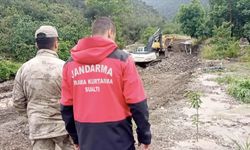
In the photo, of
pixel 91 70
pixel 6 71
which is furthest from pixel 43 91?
pixel 6 71

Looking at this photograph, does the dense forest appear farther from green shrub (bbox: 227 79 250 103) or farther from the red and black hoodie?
the red and black hoodie

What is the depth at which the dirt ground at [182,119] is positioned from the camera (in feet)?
20.8

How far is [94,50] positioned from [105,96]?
30cm

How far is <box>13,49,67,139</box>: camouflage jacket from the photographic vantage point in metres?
3.24

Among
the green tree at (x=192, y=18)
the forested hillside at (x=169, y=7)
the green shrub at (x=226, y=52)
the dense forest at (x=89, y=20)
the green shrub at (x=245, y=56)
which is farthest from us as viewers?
the forested hillside at (x=169, y=7)

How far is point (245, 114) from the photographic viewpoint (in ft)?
27.4

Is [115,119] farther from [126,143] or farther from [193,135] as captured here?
[193,135]

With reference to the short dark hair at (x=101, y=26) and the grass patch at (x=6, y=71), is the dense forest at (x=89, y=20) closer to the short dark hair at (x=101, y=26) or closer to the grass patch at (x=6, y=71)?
the grass patch at (x=6, y=71)

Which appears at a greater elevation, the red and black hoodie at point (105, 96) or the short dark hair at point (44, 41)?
the short dark hair at point (44, 41)

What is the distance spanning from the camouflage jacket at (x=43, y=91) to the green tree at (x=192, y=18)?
2669 centimetres

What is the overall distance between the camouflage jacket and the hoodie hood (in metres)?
0.63

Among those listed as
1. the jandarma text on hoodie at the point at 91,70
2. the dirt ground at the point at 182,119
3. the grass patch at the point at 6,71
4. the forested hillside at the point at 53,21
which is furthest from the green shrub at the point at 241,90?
the forested hillside at the point at 53,21

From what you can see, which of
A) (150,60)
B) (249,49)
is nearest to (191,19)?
(249,49)

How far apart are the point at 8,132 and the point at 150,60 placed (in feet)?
38.2
